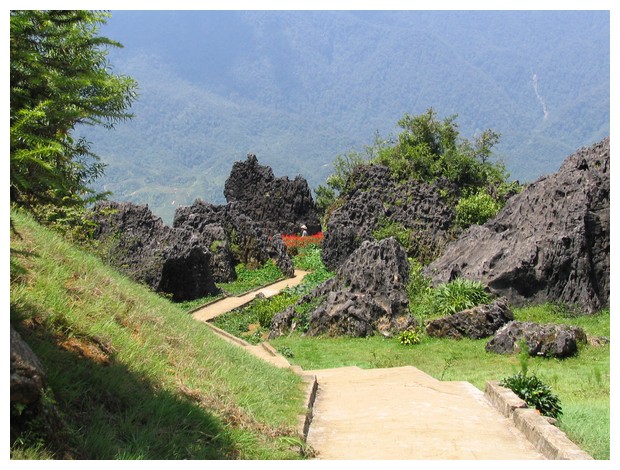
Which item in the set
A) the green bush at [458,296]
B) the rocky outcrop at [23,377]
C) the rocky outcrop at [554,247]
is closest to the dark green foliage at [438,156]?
the rocky outcrop at [554,247]

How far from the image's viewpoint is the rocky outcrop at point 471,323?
17.9m

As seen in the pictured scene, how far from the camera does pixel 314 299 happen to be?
2247 cm

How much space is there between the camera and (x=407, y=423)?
857 cm

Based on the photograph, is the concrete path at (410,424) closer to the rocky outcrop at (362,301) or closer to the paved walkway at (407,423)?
the paved walkway at (407,423)

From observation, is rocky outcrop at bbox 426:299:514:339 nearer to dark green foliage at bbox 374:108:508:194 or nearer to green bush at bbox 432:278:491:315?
green bush at bbox 432:278:491:315

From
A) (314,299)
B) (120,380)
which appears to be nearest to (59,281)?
(120,380)

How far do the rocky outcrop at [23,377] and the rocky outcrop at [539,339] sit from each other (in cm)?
1167

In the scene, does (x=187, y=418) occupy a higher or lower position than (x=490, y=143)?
lower

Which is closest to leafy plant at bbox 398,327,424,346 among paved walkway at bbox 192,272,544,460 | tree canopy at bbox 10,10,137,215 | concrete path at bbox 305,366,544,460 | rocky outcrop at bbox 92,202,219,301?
paved walkway at bbox 192,272,544,460

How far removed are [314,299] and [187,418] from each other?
1604 cm

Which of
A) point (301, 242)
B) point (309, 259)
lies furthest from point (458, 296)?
point (301, 242)

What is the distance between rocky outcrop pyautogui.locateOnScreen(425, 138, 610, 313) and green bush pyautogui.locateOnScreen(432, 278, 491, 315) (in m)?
1.14

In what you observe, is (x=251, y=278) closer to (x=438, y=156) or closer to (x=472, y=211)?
(x=472, y=211)

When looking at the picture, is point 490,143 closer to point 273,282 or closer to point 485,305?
point 273,282
